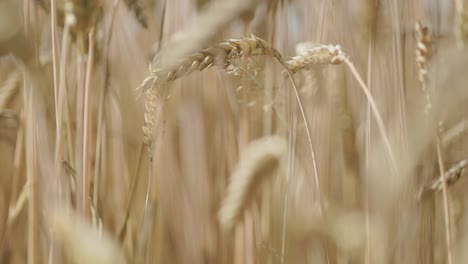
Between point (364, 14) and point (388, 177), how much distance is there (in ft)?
0.51

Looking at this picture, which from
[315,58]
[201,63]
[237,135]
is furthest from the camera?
[237,135]

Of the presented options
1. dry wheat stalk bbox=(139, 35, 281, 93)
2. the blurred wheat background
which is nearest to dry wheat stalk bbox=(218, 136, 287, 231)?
the blurred wheat background

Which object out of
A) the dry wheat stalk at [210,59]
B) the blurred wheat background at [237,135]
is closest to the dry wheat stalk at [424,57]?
the blurred wheat background at [237,135]

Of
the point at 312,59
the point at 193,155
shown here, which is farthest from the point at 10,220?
the point at 312,59

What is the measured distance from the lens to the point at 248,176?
54 cm

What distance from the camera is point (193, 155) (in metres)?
0.83

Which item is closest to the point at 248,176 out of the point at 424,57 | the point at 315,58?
the point at 315,58

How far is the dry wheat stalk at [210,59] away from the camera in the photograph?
403 millimetres

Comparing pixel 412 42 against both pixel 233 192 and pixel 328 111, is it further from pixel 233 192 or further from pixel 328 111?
pixel 233 192

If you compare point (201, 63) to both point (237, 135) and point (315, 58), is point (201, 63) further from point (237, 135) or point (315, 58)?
point (237, 135)

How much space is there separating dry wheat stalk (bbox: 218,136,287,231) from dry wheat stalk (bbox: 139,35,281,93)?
0.39ft

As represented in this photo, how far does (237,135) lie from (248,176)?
257 mm

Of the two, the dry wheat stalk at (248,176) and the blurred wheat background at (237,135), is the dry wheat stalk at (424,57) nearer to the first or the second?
the blurred wheat background at (237,135)

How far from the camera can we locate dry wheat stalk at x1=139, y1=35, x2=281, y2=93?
40 centimetres
